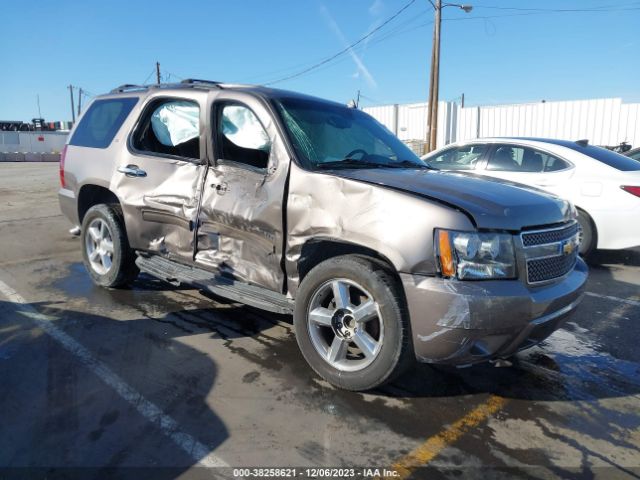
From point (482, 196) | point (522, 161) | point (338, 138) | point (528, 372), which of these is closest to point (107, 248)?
point (338, 138)

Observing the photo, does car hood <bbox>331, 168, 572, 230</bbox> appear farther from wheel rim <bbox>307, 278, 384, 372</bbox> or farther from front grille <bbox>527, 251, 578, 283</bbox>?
wheel rim <bbox>307, 278, 384, 372</bbox>

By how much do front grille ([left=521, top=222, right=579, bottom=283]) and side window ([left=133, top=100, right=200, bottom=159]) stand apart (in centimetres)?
261

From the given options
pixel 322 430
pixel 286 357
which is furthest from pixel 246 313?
pixel 322 430

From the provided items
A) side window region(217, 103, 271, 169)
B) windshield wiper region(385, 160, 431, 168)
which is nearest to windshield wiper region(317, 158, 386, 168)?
windshield wiper region(385, 160, 431, 168)

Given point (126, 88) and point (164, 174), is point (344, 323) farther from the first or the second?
point (126, 88)

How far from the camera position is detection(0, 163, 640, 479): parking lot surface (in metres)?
2.46

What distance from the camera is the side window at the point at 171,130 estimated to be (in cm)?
407

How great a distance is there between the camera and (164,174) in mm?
4176

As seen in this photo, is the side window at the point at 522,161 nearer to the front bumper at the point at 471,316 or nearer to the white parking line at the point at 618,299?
the white parking line at the point at 618,299

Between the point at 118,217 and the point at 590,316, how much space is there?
462 centimetres

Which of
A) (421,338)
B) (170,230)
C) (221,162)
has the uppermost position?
(221,162)

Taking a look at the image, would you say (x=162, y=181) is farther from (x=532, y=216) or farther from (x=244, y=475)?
(x=532, y=216)

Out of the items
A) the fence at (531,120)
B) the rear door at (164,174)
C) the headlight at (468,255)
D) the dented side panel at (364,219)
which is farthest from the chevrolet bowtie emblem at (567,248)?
the fence at (531,120)

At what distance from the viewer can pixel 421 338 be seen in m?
2.72
